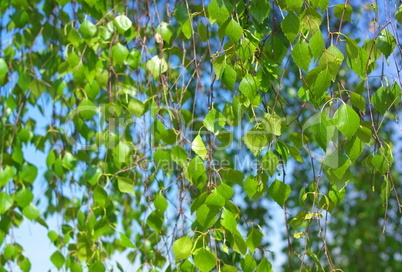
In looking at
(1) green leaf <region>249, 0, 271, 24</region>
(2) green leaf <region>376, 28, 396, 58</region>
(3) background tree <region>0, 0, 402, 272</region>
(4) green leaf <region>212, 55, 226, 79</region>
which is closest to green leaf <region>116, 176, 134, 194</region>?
(3) background tree <region>0, 0, 402, 272</region>

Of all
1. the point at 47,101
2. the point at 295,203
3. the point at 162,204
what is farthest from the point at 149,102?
the point at 295,203

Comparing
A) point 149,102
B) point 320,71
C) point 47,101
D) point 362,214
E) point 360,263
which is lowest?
point 360,263

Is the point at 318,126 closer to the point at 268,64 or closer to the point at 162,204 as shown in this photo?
the point at 268,64

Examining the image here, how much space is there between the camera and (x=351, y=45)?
3.13ft

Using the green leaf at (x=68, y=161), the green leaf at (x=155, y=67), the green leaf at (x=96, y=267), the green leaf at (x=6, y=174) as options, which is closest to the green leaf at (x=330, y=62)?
the green leaf at (x=155, y=67)

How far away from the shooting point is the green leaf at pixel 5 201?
155 cm

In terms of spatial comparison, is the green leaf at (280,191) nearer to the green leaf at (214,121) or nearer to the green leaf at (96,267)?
the green leaf at (214,121)

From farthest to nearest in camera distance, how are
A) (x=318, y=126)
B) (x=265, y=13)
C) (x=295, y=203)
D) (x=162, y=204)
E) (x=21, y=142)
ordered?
(x=295, y=203)
(x=21, y=142)
(x=162, y=204)
(x=265, y=13)
(x=318, y=126)

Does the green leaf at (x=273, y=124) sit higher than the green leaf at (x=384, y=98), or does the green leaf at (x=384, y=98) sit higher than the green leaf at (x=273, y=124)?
the green leaf at (x=273, y=124)

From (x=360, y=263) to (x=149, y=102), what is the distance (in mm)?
2784

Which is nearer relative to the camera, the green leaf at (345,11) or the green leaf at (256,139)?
the green leaf at (256,139)

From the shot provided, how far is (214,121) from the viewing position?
998 millimetres

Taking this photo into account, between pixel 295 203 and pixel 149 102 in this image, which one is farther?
pixel 295 203

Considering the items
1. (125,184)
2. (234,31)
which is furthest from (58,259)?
(234,31)
